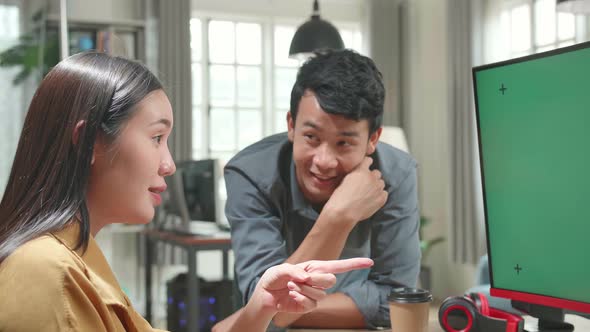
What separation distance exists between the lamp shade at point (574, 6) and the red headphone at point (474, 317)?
2.09 meters

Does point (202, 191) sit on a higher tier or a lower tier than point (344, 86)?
lower

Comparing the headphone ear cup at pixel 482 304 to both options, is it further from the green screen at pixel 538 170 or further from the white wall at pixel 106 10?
the white wall at pixel 106 10

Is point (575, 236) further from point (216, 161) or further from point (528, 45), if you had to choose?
point (528, 45)

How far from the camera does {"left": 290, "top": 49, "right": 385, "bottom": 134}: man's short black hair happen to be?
4.86 feet

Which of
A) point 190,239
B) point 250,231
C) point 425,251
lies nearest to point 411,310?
point 250,231

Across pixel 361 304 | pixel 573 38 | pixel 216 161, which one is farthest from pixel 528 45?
pixel 361 304

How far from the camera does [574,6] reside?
9.50ft

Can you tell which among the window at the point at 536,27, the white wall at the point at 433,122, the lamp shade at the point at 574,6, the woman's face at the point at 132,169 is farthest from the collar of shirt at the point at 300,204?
the white wall at the point at 433,122

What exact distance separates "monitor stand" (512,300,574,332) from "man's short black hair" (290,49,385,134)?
1.83ft

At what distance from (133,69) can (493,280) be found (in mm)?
684

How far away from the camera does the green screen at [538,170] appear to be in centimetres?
99

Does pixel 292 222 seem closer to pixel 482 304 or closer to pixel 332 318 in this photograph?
pixel 332 318

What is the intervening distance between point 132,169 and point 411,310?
50 cm

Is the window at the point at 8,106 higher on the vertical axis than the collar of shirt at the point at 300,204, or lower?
higher
